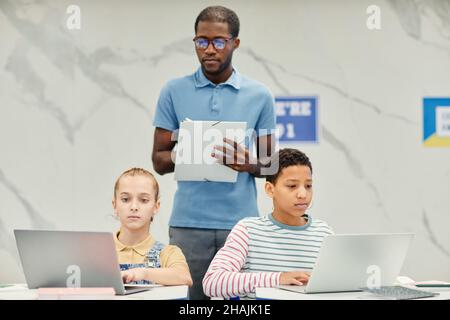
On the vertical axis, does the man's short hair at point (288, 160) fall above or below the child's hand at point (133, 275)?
above

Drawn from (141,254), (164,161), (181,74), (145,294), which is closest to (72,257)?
(145,294)

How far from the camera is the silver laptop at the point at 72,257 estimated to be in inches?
56.1

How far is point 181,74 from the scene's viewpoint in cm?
286

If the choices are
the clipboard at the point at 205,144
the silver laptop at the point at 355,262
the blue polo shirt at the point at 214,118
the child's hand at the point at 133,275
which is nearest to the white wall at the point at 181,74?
the blue polo shirt at the point at 214,118

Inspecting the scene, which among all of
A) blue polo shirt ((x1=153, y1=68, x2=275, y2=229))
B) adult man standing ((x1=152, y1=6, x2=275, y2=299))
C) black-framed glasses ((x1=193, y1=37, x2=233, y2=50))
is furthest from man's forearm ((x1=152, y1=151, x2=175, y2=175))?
black-framed glasses ((x1=193, y1=37, x2=233, y2=50))

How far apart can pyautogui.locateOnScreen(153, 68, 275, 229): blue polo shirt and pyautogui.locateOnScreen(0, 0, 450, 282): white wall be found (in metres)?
0.42

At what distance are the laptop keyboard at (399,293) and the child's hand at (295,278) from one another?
0.45 ft

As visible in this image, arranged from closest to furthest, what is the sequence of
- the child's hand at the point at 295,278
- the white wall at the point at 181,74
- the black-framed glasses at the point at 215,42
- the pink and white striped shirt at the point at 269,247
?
the child's hand at the point at 295,278
the pink and white striped shirt at the point at 269,247
the black-framed glasses at the point at 215,42
the white wall at the point at 181,74

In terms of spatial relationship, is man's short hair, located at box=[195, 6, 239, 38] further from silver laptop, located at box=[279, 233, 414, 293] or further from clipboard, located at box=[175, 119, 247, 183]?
silver laptop, located at box=[279, 233, 414, 293]

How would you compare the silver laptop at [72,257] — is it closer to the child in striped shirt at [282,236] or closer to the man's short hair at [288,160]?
the child in striped shirt at [282,236]

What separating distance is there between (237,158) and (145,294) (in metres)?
0.86

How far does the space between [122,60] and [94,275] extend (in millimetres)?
1576

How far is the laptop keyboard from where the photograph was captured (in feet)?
4.80
